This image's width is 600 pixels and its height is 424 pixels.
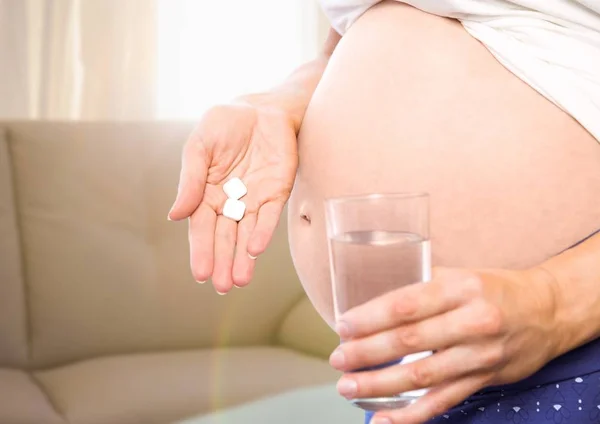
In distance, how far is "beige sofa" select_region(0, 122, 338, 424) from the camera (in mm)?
1979

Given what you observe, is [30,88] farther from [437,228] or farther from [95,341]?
[437,228]

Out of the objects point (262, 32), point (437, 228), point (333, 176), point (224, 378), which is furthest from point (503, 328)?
point (262, 32)

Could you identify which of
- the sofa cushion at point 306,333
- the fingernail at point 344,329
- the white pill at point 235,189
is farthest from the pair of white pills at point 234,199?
the sofa cushion at point 306,333

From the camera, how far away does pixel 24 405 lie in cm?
184

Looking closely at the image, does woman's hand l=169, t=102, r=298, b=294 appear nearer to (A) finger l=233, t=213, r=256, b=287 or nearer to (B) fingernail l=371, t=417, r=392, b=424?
(A) finger l=233, t=213, r=256, b=287

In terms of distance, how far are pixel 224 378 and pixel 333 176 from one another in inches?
60.7

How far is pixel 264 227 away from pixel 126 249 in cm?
155

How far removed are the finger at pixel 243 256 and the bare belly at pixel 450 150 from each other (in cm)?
8

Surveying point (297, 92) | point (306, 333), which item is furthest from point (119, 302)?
point (297, 92)

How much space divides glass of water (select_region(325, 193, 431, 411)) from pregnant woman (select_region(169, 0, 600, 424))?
0.03 m

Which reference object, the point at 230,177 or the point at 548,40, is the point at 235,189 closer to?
the point at 230,177

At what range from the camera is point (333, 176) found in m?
0.73

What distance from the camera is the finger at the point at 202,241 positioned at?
0.66 m

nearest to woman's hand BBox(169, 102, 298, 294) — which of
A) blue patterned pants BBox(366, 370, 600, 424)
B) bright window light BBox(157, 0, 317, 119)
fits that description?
blue patterned pants BBox(366, 370, 600, 424)
